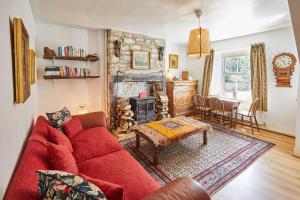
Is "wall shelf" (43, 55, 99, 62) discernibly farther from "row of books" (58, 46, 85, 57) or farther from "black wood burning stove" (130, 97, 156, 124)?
"black wood burning stove" (130, 97, 156, 124)

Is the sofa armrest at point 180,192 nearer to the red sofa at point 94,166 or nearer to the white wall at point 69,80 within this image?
the red sofa at point 94,166

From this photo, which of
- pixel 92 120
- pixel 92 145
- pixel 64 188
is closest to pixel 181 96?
pixel 92 120

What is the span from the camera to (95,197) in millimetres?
807

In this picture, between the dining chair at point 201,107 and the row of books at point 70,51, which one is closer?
the row of books at point 70,51

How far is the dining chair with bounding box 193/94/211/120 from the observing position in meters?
4.72

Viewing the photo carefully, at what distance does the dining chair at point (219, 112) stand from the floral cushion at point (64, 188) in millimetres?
4055

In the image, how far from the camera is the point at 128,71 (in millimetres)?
4281

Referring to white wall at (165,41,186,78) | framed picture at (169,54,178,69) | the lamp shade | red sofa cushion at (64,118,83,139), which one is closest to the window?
white wall at (165,41,186,78)

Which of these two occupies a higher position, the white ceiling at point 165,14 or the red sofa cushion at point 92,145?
the white ceiling at point 165,14

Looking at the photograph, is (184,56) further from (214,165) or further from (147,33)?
(214,165)

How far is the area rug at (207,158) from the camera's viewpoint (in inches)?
89.8

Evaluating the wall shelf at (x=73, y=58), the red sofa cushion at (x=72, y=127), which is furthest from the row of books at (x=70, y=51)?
the red sofa cushion at (x=72, y=127)

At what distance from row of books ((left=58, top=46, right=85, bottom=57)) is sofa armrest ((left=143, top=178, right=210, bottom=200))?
3380 millimetres

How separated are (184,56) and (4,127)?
5.51m
